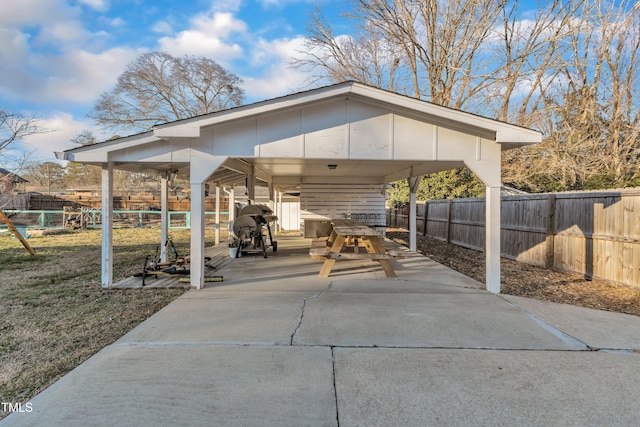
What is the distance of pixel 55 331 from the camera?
3.90m

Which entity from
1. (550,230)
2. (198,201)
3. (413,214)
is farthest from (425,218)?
(198,201)

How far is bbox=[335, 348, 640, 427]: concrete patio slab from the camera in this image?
232 centimetres

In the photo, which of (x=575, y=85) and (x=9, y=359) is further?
(x=575, y=85)

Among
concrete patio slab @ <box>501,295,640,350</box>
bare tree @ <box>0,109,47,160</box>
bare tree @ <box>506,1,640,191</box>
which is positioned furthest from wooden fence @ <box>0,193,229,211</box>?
concrete patio slab @ <box>501,295,640,350</box>

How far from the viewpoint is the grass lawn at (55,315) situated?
9.80 feet

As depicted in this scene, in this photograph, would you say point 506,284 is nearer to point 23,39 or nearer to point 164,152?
point 164,152

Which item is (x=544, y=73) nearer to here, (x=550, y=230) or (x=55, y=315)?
(x=550, y=230)

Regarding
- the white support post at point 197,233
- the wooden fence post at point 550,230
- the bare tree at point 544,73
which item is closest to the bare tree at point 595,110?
the bare tree at point 544,73

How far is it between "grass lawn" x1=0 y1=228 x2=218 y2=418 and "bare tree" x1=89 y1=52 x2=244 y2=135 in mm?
18104

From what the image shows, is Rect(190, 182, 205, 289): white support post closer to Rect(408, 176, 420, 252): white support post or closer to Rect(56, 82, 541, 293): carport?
Rect(56, 82, 541, 293): carport

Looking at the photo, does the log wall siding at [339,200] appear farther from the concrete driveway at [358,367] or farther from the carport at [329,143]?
the concrete driveway at [358,367]

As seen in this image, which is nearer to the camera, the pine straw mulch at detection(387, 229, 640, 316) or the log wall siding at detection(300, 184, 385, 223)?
the pine straw mulch at detection(387, 229, 640, 316)

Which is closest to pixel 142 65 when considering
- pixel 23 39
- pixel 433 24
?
pixel 23 39

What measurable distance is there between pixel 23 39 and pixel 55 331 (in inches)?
688
